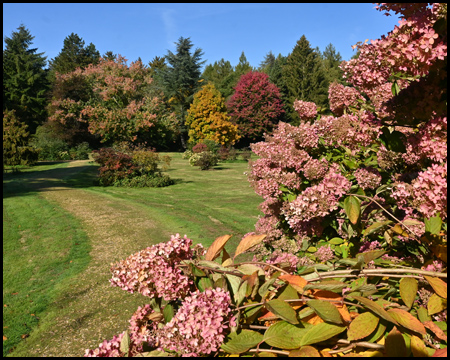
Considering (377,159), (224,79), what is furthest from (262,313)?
(224,79)

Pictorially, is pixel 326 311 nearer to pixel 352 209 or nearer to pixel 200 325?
pixel 200 325

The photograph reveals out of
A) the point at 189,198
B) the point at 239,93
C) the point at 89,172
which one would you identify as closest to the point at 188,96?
the point at 239,93

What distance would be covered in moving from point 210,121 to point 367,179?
107 ft

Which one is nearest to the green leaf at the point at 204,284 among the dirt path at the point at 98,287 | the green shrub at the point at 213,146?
the dirt path at the point at 98,287

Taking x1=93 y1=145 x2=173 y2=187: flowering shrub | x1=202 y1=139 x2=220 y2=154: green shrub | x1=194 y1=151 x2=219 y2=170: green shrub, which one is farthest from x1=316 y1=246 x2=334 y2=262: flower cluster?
x1=202 y1=139 x2=220 y2=154: green shrub

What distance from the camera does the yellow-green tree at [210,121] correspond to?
33281mm

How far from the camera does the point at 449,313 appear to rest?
1087mm

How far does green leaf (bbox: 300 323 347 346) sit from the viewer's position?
0.96 m

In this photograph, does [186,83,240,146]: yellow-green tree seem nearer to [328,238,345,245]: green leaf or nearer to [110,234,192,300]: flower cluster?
[328,238,345,245]: green leaf

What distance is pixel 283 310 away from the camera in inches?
40.1

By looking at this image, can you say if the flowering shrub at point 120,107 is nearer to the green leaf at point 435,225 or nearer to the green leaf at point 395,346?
the green leaf at point 435,225

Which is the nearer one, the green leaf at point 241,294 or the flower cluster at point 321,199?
the green leaf at point 241,294

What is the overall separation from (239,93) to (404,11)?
131 ft

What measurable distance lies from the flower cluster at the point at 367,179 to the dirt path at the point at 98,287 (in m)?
3.23
